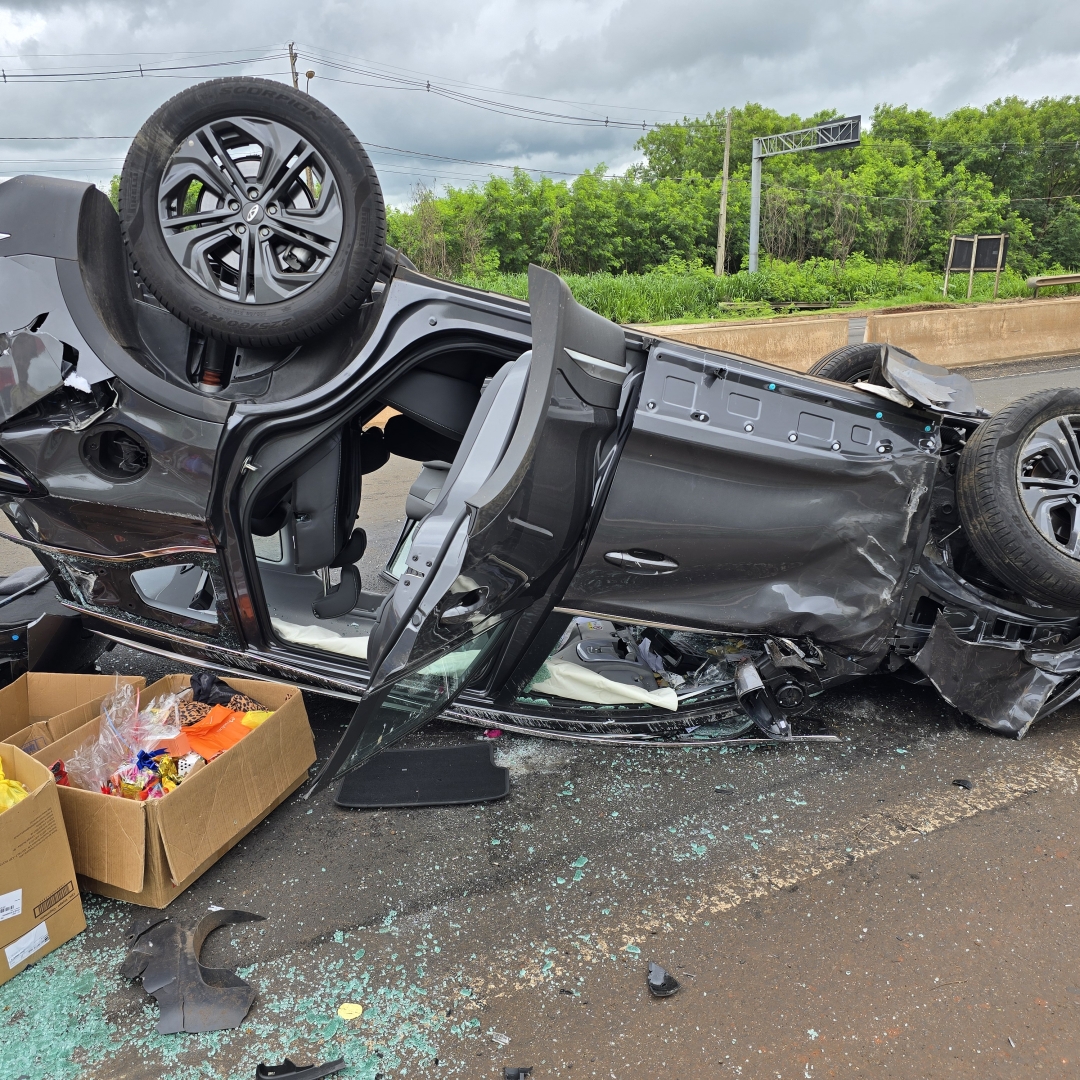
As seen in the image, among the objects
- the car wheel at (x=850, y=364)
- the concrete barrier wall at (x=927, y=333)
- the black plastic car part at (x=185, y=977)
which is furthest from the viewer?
the concrete barrier wall at (x=927, y=333)

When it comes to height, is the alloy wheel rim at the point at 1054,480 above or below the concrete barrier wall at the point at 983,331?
above

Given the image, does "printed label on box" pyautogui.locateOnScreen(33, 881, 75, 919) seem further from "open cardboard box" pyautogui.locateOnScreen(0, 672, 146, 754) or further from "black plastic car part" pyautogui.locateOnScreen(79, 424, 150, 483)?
"black plastic car part" pyautogui.locateOnScreen(79, 424, 150, 483)

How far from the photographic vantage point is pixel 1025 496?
2.85 m

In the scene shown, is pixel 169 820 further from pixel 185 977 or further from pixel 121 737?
pixel 121 737

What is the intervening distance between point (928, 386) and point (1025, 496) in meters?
0.50

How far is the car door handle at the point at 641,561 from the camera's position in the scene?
2605mm

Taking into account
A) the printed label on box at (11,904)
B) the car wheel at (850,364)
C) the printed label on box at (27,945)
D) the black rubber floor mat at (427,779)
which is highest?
the car wheel at (850,364)

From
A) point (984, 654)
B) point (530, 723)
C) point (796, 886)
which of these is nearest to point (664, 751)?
point (530, 723)

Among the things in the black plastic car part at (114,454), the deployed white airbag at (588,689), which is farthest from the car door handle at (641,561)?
the black plastic car part at (114,454)

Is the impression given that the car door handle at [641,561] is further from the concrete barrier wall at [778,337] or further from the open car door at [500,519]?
the concrete barrier wall at [778,337]

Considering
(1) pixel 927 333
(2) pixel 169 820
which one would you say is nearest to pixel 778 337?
(1) pixel 927 333

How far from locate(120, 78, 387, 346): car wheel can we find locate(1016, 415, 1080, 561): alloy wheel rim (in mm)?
2325

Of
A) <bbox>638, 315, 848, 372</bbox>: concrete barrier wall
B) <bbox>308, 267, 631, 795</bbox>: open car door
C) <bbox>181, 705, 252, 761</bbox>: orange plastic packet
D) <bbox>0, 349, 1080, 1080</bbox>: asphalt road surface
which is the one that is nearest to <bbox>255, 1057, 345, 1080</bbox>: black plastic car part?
<bbox>0, 349, 1080, 1080</bbox>: asphalt road surface

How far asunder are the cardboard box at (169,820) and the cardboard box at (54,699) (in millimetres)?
138
